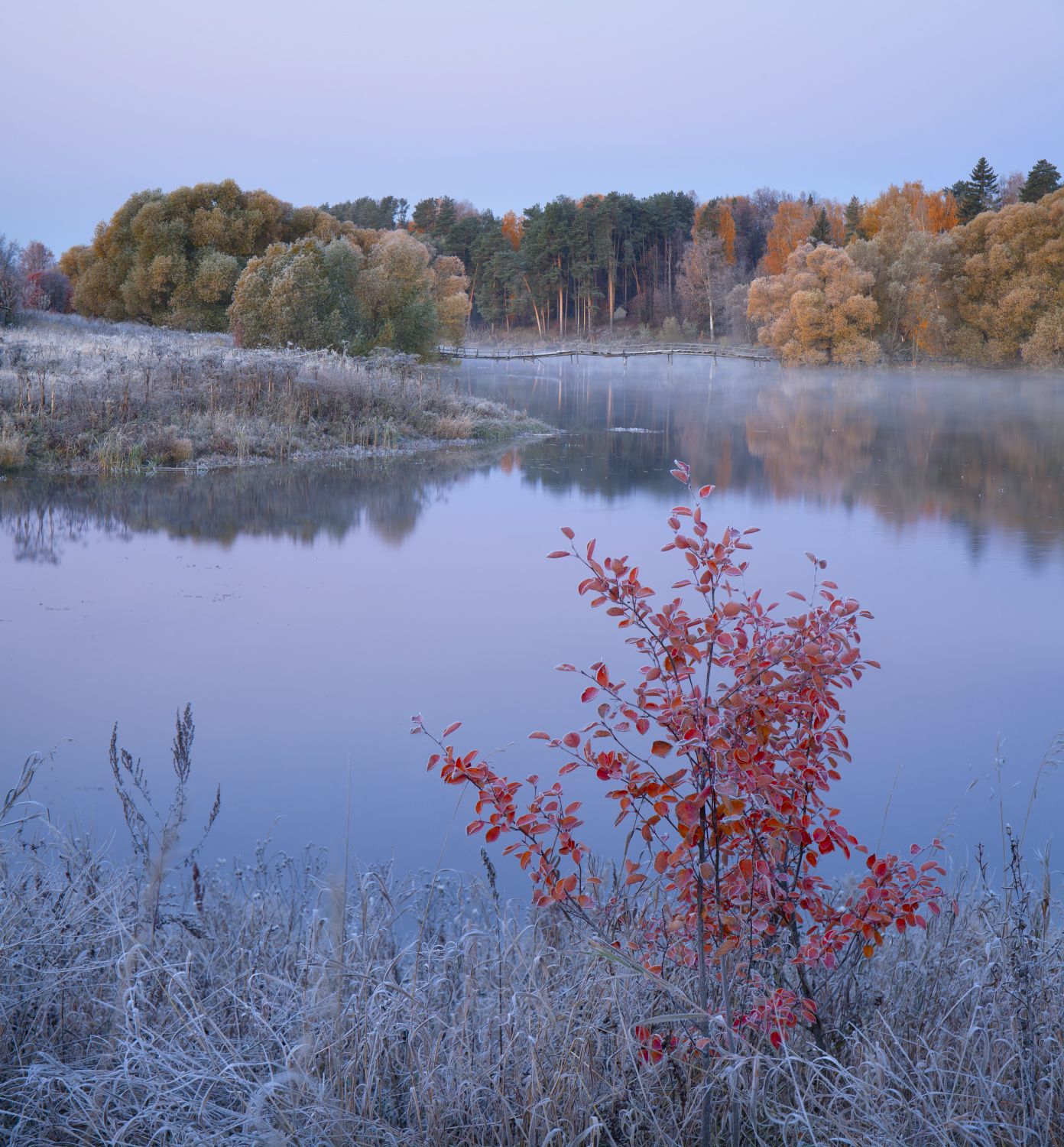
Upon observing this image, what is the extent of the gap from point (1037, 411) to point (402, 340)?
18.1 m

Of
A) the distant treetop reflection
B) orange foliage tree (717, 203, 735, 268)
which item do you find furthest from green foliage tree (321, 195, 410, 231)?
the distant treetop reflection

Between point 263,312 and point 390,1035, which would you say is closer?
point 390,1035

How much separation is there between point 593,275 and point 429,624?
219 ft

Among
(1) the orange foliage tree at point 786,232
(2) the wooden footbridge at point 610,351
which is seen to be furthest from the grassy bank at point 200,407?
(1) the orange foliage tree at point 786,232

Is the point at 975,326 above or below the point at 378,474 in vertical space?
above

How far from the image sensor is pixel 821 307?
4428cm

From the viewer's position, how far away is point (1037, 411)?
30031 millimetres

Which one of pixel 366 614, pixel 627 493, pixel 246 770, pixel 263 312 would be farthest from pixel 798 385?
pixel 246 770

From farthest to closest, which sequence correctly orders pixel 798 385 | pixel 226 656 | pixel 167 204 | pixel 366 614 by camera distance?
pixel 798 385
pixel 167 204
pixel 366 614
pixel 226 656

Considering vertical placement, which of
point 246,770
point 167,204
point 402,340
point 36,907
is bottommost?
point 246,770

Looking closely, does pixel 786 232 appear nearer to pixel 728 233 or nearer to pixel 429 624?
pixel 728 233

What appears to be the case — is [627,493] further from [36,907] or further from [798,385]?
[798,385]

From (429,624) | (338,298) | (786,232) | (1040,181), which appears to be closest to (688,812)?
(429,624)

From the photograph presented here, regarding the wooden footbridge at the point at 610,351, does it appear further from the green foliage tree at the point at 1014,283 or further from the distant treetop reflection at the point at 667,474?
the distant treetop reflection at the point at 667,474
